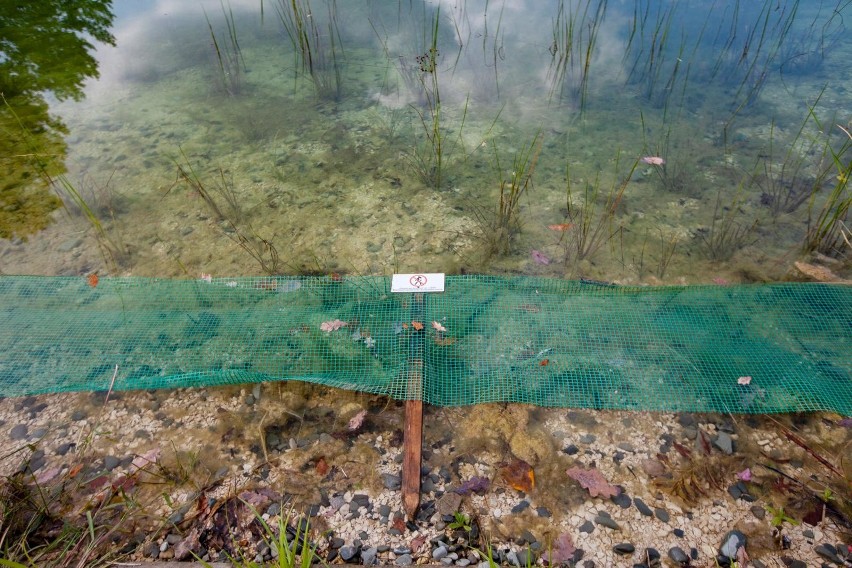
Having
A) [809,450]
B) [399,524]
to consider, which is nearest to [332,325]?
[399,524]

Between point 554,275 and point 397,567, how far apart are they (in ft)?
5.10

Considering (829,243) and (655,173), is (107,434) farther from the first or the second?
(829,243)

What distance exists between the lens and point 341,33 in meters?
4.52

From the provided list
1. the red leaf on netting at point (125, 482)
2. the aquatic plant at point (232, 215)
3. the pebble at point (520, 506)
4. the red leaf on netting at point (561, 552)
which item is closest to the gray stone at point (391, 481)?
the pebble at point (520, 506)

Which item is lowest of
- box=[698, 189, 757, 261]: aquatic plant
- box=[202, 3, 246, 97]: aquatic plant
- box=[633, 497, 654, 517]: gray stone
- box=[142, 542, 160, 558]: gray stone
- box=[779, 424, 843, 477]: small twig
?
box=[142, 542, 160, 558]: gray stone

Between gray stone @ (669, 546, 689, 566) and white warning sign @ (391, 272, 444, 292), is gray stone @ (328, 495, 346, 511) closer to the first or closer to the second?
white warning sign @ (391, 272, 444, 292)

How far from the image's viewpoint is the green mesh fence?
197 cm

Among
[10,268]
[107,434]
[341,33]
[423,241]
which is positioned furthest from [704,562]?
[341,33]

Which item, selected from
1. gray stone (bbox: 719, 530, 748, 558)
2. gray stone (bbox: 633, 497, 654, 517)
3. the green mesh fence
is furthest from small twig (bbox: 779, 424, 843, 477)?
gray stone (bbox: 633, 497, 654, 517)

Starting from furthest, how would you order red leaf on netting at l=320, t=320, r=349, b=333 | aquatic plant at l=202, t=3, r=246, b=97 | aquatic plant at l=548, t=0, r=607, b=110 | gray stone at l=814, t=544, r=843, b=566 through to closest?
aquatic plant at l=202, t=3, r=246, b=97 → aquatic plant at l=548, t=0, r=607, b=110 → red leaf on netting at l=320, t=320, r=349, b=333 → gray stone at l=814, t=544, r=843, b=566

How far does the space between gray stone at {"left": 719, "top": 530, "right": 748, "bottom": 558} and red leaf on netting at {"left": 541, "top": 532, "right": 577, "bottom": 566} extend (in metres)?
0.48

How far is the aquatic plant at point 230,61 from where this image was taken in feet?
12.8

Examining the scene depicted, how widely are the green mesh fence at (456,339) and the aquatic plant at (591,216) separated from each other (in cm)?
37

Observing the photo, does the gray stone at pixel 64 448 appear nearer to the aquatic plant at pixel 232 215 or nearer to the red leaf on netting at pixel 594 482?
the aquatic plant at pixel 232 215
